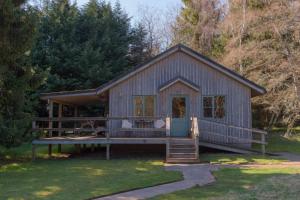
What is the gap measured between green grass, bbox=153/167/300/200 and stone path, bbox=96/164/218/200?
1.25ft

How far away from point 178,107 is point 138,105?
2.08 m

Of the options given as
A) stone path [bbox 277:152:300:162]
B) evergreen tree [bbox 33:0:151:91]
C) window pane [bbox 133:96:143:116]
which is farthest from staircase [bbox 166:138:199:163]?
evergreen tree [bbox 33:0:151:91]

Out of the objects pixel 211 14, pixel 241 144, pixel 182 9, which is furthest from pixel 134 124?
pixel 182 9

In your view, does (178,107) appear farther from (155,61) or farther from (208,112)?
(155,61)

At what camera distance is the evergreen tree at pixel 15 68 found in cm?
1563

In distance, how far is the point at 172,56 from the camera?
24.2 meters

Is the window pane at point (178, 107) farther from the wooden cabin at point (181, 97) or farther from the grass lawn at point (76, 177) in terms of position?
the grass lawn at point (76, 177)

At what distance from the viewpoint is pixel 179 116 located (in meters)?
23.8

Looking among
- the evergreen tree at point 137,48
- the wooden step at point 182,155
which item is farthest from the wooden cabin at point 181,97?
the evergreen tree at point 137,48

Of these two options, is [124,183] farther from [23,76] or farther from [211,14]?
[211,14]

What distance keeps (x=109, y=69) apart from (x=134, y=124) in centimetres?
1327

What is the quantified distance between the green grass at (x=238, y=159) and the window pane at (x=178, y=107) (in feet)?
9.39

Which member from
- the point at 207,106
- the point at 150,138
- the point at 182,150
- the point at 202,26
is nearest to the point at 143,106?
the point at 150,138

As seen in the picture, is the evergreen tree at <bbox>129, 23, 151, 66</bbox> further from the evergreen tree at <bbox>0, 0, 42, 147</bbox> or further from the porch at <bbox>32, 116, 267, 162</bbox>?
the evergreen tree at <bbox>0, 0, 42, 147</bbox>
